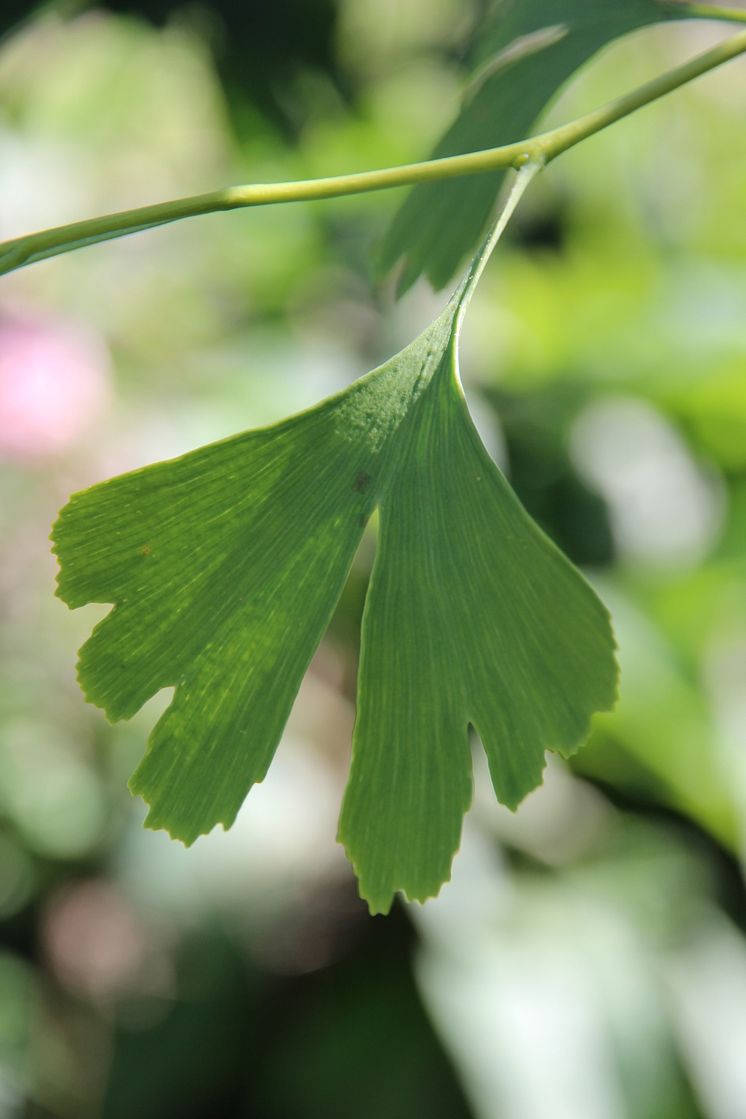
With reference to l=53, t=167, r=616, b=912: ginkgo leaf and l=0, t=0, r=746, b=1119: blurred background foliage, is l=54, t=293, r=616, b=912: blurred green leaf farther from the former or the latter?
l=0, t=0, r=746, b=1119: blurred background foliage

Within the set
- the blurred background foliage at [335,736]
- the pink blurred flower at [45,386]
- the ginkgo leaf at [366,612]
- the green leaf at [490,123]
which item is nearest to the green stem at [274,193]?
the ginkgo leaf at [366,612]

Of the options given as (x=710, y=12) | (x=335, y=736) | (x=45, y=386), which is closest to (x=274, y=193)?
(x=710, y=12)

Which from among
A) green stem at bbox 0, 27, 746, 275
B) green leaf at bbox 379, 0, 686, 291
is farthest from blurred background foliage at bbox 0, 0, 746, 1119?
green stem at bbox 0, 27, 746, 275

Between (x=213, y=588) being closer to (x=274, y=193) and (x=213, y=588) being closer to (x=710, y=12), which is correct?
(x=274, y=193)

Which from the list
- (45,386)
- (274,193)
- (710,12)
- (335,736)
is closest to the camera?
(274,193)

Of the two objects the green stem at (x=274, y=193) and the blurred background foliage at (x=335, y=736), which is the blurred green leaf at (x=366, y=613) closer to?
the green stem at (x=274, y=193)

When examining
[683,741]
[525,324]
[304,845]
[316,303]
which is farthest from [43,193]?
[683,741]

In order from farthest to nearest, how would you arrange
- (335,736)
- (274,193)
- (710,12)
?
(335,736), (710,12), (274,193)
